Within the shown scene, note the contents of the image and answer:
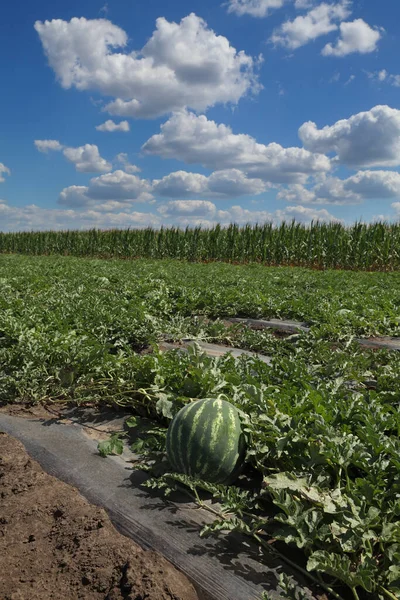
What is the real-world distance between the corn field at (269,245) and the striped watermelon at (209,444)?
22.3 meters

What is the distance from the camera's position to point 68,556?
2.23 metres

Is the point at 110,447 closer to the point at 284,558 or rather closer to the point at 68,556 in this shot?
the point at 68,556

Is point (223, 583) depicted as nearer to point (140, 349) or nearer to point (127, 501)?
point (127, 501)

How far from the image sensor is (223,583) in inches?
78.3

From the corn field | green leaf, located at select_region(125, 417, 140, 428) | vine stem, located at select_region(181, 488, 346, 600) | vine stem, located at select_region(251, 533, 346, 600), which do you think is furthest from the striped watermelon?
the corn field

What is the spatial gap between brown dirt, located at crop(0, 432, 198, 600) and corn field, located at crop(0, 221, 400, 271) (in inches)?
901

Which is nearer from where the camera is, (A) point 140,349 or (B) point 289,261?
(A) point 140,349

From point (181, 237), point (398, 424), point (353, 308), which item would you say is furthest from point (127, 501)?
point (181, 237)

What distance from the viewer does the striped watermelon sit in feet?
8.58

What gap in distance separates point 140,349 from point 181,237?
24963 mm

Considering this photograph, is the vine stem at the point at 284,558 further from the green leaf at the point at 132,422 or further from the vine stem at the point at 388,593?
the green leaf at the point at 132,422

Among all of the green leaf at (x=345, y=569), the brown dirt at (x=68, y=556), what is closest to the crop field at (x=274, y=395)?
the green leaf at (x=345, y=569)

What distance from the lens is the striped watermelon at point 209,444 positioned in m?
2.62

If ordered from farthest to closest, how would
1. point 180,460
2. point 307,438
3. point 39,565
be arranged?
1. point 180,460
2. point 307,438
3. point 39,565
